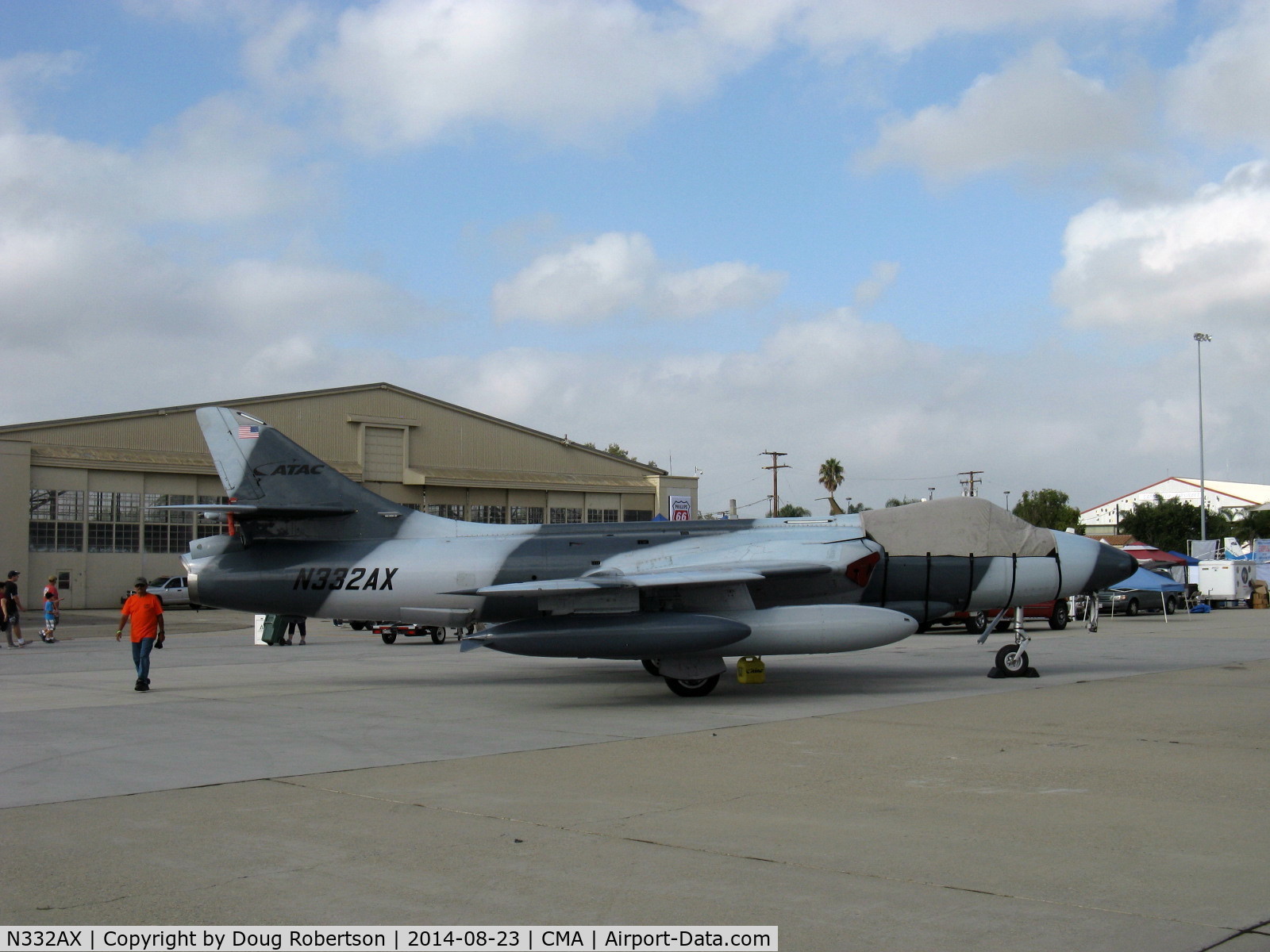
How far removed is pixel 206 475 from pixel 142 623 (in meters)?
35.2

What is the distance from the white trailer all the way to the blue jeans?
41745 mm

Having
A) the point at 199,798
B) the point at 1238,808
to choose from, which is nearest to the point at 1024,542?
the point at 1238,808

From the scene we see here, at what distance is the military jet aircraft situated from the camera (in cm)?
1477

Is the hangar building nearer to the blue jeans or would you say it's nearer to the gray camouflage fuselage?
the gray camouflage fuselage

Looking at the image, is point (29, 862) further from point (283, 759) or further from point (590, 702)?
point (590, 702)

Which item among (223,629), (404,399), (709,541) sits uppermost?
(404,399)

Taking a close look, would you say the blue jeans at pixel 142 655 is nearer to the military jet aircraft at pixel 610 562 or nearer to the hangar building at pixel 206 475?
the military jet aircraft at pixel 610 562

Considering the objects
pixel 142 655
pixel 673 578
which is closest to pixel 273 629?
pixel 142 655

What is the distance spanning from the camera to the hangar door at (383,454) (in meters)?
50.6

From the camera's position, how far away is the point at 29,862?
20.7 ft

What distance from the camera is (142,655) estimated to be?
15.3 m

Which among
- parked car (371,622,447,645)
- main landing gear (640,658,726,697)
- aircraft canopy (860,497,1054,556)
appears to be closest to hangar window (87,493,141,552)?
parked car (371,622,447,645)

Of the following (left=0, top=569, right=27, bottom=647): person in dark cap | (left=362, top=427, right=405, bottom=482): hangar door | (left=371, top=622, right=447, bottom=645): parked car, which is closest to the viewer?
(left=0, top=569, right=27, bottom=647): person in dark cap

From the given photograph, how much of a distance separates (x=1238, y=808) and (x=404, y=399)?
47.1 m
